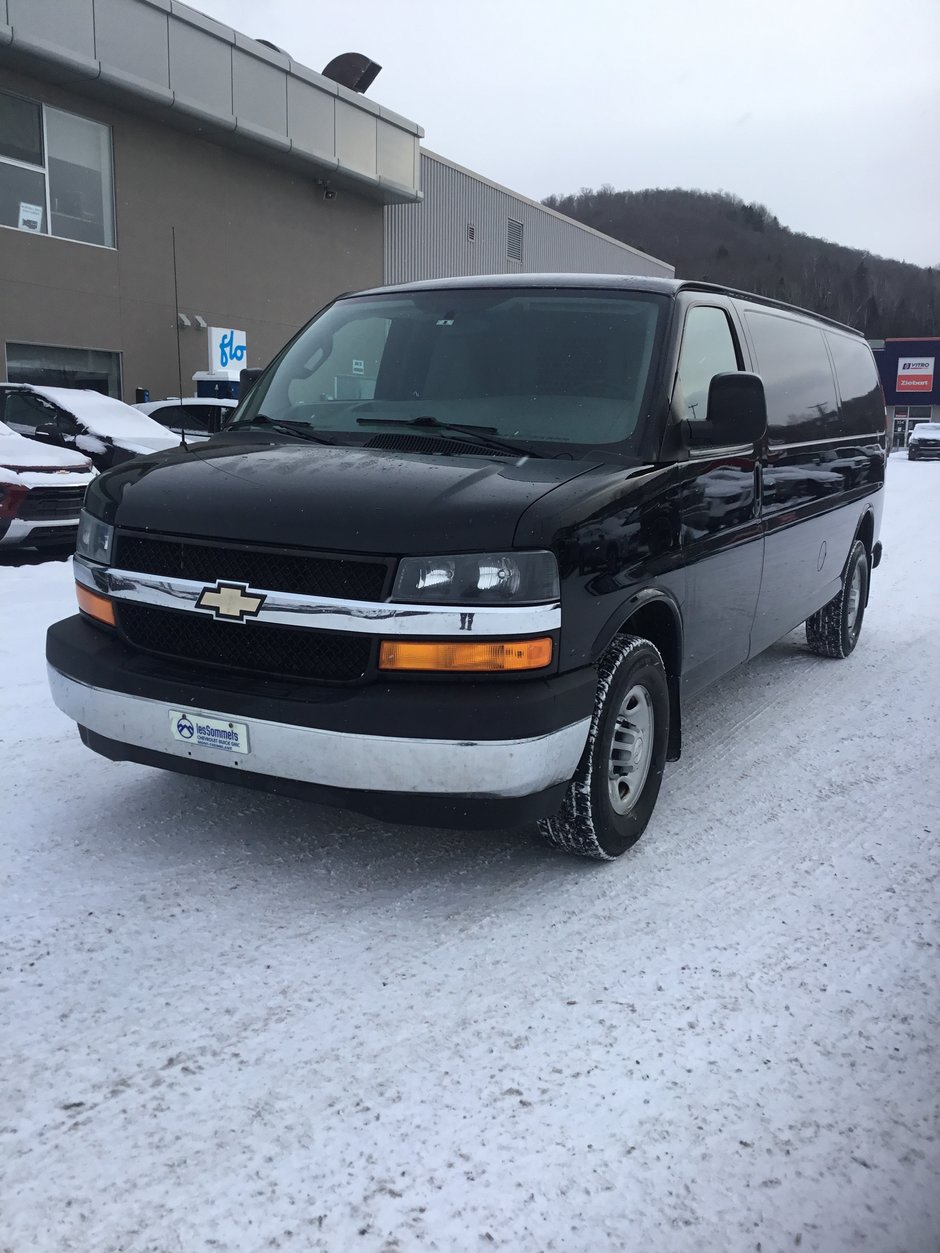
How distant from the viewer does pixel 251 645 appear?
3.15 metres

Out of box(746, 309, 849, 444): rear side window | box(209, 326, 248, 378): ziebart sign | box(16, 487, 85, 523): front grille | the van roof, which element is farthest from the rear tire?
box(209, 326, 248, 378): ziebart sign

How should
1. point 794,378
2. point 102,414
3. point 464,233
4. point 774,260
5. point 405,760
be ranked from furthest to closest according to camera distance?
point 774,260 < point 464,233 < point 102,414 < point 794,378 < point 405,760

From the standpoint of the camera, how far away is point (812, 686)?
6.05m

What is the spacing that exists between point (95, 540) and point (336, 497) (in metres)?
0.94

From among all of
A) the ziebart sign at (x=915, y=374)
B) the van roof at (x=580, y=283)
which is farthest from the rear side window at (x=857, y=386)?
the ziebart sign at (x=915, y=374)

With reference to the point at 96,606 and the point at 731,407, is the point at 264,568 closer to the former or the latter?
the point at 96,606

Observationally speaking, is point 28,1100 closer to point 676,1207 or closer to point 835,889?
point 676,1207

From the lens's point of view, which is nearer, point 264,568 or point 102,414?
point 264,568

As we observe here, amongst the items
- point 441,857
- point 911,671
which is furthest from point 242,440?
point 911,671

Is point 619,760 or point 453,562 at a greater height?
point 453,562

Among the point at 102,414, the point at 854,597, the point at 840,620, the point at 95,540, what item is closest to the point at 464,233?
the point at 102,414

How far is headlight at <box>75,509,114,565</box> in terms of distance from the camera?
3467 mm

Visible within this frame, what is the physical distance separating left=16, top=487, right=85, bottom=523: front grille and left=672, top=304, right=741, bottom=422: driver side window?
22.6ft

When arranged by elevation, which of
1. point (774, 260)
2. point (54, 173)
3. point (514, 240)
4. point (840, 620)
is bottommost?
point (840, 620)
